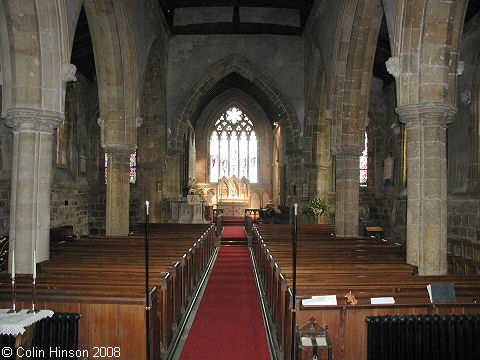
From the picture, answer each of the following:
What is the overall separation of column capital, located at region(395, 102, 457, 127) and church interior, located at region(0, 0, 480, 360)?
0.02 meters

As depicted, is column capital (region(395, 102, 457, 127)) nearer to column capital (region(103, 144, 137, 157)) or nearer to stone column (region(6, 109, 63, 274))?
stone column (region(6, 109, 63, 274))

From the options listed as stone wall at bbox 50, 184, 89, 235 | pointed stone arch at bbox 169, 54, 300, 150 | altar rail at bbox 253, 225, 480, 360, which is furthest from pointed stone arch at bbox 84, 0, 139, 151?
pointed stone arch at bbox 169, 54, 300, 150

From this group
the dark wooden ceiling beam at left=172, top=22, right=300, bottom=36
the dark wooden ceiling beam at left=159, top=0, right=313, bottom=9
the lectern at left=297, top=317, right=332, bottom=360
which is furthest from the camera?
the dark wooden ceiling beam at left=172, top=22, right=300, bottom=36

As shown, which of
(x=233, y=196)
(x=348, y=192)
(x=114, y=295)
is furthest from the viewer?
(x=233, y=196)

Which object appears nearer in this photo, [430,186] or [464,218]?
[430,186]

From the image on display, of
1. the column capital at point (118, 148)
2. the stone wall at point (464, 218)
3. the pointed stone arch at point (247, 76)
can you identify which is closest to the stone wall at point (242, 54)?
the pointed stone arch at point (247, 76)

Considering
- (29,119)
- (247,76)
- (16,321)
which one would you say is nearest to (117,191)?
(29,119)

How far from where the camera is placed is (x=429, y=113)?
6.05 metres

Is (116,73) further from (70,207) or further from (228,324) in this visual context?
(228,324)

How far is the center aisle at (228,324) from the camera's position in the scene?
4.90 meters

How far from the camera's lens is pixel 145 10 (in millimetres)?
12734

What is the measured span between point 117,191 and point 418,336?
8.03 metres

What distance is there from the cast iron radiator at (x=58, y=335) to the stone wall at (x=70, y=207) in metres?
8.99

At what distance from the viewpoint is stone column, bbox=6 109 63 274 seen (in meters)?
6.10
